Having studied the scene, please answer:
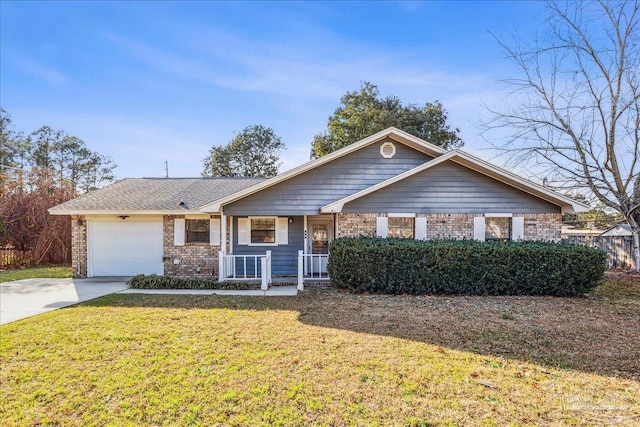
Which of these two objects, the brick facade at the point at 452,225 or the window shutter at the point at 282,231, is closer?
the brick facade at the point at 452,225

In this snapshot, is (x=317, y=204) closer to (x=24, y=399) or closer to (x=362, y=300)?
(x=362, y=300)

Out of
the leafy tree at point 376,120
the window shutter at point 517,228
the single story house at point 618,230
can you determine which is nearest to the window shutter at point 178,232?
the window shutter at point 517,228

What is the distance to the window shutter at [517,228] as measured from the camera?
10.9 metres

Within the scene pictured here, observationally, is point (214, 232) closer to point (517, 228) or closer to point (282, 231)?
point (282, 231)

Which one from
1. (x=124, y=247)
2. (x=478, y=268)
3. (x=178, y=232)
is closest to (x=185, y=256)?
(x=178, y=232)

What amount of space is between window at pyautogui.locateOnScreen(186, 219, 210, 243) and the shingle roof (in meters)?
0.61

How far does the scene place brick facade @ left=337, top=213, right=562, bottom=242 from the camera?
1090cm

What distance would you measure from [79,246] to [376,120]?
68.9 ft

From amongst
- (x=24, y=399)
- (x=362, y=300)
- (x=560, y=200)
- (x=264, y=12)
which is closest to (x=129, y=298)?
(x=24, y=399)

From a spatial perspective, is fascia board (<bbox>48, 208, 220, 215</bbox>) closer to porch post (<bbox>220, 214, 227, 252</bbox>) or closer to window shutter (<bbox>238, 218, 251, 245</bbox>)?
porch post (<bbox>220, 214, 227, 252</bbox>)

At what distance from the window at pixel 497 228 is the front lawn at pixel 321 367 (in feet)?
13.0

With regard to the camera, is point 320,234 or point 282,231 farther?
point 320,234

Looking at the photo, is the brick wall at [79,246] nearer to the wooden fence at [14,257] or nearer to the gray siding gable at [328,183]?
the gray siding gable at [328,183]

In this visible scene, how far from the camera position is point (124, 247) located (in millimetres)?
12633
